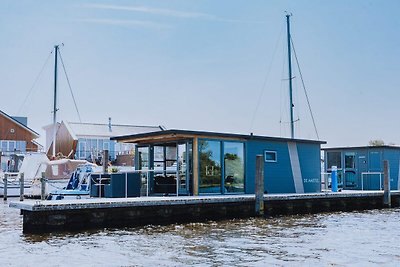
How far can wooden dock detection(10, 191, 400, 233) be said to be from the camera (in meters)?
15.4

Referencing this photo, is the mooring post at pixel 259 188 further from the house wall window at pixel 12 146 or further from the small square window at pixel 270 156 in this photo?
the house wall window at pixel 12 146

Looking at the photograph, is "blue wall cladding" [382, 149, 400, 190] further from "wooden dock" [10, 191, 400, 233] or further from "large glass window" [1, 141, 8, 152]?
"large glass window" [1, 141, 8, 152]

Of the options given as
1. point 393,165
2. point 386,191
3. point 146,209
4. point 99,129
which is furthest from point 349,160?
point 99,129

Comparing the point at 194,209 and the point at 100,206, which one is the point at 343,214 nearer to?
Answer: the point at 194,209

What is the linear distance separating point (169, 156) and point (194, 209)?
13.4 feet

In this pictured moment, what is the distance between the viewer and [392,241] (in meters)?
14.1

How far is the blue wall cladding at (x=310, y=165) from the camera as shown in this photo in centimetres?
2400

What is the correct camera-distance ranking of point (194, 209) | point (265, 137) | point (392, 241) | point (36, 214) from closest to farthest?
point (392, 241) → point (36, 214) → point (194, 209) → point (265, 137)

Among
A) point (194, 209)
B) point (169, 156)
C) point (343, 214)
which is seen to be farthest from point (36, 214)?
point (343, 214)

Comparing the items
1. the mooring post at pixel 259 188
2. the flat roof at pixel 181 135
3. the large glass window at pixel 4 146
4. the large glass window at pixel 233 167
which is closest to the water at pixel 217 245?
the mooring post at pixel 259 188

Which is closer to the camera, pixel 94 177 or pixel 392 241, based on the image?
pixel 392 241

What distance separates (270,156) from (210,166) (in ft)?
11.2

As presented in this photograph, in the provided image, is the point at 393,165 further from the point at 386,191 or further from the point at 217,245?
the point at 217,245

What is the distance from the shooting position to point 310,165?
24.4 metres
